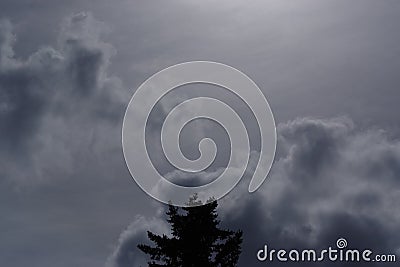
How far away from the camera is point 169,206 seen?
74.2m

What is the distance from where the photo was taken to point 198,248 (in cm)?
7250

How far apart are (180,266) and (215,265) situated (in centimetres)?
285

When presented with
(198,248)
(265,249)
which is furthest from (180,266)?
(265,249)

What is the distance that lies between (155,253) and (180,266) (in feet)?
8.35

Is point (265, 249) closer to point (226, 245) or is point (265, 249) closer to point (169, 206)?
point (226, 245)

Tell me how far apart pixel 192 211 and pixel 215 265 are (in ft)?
15.7

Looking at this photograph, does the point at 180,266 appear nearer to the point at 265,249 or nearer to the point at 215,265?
the point at 215,265

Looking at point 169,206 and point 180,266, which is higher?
point 169,206

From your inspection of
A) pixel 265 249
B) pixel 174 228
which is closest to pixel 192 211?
pixel 174 228

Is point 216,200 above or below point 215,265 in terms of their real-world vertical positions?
above

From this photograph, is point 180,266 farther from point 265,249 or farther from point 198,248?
point 265,249

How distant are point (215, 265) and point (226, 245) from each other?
2.05 m

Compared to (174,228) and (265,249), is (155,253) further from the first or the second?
(265,249)

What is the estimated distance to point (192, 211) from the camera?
73.5 metres
